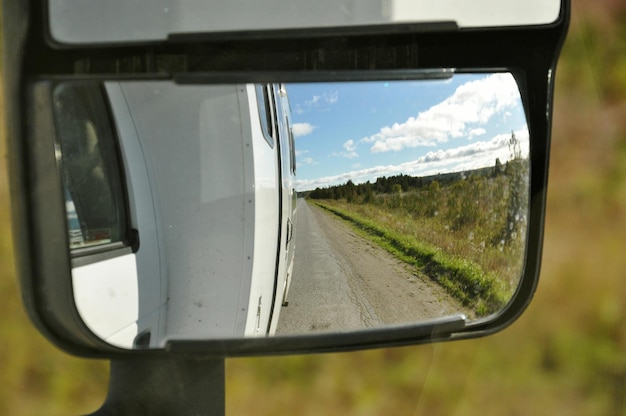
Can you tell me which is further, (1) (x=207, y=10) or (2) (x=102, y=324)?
(2) (x=102, y=324)

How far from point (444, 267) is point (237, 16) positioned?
76 centimetres

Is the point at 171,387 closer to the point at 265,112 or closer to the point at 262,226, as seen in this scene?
the point at 262,226

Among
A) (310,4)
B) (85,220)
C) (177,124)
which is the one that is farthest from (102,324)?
(310,4)

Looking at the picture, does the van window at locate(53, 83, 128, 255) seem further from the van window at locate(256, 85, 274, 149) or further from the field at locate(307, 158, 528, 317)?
the field at locate(307, 158, 528, 317)

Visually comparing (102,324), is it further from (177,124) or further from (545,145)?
(545,145)

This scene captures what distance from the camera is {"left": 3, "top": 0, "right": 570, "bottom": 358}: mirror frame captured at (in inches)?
44.8

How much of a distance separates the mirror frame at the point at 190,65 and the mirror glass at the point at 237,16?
0.06 ft

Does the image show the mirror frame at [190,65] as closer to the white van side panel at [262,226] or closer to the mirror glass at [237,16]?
the mirror glass at [237,16]

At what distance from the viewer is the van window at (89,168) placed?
1.34 m

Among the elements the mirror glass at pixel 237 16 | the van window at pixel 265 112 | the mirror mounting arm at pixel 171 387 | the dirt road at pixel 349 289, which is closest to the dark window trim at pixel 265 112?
the van window at pixel 265 112

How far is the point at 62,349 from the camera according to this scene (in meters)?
1.43

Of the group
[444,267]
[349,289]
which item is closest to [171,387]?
[349,289]

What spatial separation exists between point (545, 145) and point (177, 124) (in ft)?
2.54

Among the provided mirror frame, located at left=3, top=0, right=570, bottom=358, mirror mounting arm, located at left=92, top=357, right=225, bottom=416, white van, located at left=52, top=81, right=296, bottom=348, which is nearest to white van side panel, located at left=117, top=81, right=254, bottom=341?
white van, located at left=52, top=81, right=296, bottom=348
